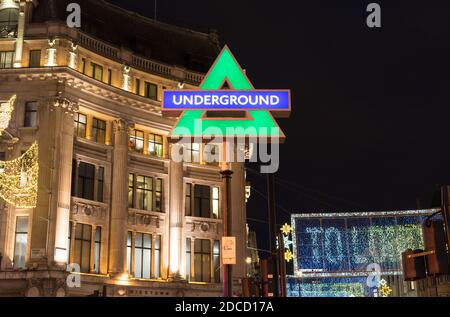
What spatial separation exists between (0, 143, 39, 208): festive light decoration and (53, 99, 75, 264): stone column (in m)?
1.65

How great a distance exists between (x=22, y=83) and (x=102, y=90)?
5487mm

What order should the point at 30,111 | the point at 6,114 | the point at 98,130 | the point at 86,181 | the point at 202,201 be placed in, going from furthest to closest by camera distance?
1. the point at 202,201
2. the point at 98,130
3. the point at 86,181
4. the point at 30,111
5. the point at 6,114

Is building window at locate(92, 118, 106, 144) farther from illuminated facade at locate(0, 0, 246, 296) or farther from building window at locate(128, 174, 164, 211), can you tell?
building window at locate(128, 174, 164, 211)

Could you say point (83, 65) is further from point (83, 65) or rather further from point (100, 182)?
point (100, 182)

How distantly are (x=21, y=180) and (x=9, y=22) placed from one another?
12.4 m

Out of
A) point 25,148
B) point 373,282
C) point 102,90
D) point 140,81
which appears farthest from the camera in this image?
point 373,282

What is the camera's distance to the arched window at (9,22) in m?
38.4

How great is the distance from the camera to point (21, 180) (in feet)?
112

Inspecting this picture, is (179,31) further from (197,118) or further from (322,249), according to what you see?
(197,118)

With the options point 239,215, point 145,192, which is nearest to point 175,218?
point 145,192

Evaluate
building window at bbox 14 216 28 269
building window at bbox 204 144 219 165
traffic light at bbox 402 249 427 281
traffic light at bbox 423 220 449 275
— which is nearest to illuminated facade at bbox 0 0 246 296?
building window at bbox 14 216 28 269

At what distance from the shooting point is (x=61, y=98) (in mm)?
36719
